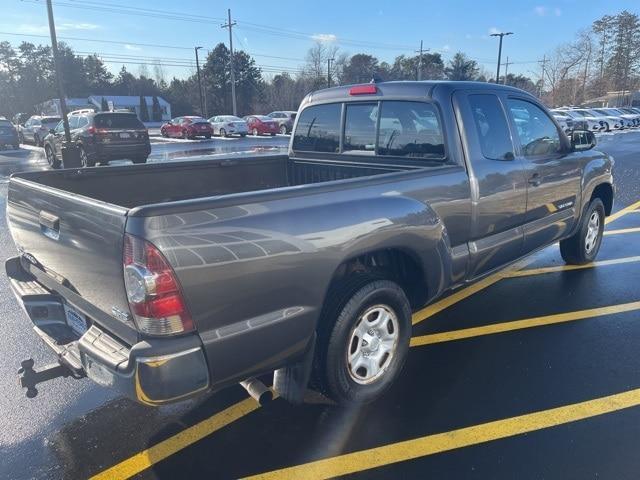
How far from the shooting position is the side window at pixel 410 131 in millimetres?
3666

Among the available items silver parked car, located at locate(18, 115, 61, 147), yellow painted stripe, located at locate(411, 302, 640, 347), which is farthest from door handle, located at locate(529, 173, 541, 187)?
silver parked car, located at locate(18, 115, 61, 147)

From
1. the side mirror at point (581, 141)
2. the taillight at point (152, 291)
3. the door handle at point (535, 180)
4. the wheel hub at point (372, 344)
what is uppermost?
the side mirror at point (581, 141)

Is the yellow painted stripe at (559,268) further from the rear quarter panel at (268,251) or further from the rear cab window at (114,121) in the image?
the rear cab window at (114,121)

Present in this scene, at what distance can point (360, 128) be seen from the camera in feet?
13.9

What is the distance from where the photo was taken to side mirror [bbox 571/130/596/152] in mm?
4832

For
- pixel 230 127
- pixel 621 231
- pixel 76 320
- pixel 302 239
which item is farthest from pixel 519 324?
pixel 230 127

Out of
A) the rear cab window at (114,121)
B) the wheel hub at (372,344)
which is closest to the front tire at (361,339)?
the wheel hub at (372,344)

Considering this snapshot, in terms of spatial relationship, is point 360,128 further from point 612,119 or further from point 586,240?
point 612,119

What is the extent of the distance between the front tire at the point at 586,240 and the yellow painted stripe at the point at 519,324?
1017mm

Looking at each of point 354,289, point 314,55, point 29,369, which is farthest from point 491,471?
point 314,55

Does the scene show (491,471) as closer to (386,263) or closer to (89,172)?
(386,263)

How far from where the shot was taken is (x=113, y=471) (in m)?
2.58

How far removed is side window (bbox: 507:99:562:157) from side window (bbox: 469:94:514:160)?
22 cm

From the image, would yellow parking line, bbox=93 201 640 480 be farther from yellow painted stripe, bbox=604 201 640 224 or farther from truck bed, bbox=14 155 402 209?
yellow painted stripe, bbox=604 201 640 224
